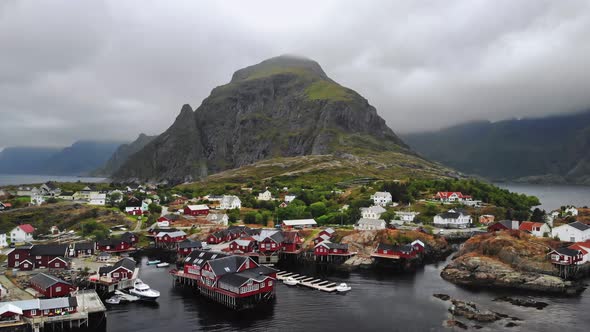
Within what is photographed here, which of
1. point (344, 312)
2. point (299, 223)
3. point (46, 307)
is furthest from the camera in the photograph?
point (299, 223)

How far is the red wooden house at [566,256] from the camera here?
68.1m

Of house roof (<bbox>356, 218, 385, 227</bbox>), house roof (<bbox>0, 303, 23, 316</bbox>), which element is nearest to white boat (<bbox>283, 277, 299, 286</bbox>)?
A: house roof (<bbox>0, 303, 23, 316</bbox>)

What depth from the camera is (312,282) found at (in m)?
67.2

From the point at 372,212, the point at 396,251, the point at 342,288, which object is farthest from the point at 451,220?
the point at 342,288

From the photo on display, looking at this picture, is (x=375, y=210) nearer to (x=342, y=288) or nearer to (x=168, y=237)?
(x=168, y=237)

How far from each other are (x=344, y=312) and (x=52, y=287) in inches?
1511

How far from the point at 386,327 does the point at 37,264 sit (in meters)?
60.1

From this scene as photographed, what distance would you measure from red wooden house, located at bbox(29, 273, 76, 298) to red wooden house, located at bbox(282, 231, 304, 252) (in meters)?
43.2

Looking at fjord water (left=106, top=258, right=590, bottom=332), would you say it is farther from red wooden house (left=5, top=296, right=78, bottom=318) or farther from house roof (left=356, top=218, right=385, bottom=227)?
house roof (left=356, top=218, right=385, bottom=227)

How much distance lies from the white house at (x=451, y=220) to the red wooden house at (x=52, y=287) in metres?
90.6

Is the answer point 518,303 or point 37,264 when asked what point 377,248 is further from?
point 37,264

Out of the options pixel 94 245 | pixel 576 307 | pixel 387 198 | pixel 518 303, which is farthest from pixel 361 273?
pixel 387 198

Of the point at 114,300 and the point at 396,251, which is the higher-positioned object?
the point at 396,251

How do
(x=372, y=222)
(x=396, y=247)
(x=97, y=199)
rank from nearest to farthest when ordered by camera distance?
(x=396, y=247) → (x=372, y=222) → (x=97, y=199)
